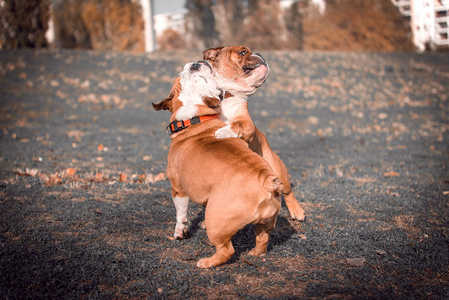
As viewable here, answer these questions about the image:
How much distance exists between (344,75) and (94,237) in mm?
19040

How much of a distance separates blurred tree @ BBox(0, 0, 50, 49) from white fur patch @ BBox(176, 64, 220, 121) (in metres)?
16.6

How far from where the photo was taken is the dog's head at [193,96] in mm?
3834

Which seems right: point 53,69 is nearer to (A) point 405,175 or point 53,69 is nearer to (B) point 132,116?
(B) point 132,116

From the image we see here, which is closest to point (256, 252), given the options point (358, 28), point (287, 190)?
point (287, 190)

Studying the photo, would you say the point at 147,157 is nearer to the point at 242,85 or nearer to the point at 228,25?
the point at 242,85

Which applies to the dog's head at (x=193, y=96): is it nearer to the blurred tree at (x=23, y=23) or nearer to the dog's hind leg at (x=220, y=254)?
the dog's hind leg at (x=220, y=254)

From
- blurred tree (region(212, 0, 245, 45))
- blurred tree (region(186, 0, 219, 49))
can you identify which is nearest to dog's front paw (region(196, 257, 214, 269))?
blurred tree (region(186, 0, 219, 49))

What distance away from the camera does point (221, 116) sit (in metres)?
4.28

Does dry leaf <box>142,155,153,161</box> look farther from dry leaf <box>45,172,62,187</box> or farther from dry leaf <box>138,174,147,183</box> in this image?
dry leaf <box>45,172,62,187</box>

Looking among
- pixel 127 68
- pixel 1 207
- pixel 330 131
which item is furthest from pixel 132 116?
pixel 1 207

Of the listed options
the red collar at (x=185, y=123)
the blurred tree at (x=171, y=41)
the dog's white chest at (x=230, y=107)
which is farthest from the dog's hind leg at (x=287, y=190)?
the blurred tree at (x=171, y=41)

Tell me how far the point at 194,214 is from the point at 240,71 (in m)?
1.76

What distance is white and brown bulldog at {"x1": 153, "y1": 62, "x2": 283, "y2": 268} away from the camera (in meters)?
2.91

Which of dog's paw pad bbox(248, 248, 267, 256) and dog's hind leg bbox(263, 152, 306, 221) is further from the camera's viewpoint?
dog's hind leg bbox(263, 152, 306, 221)
